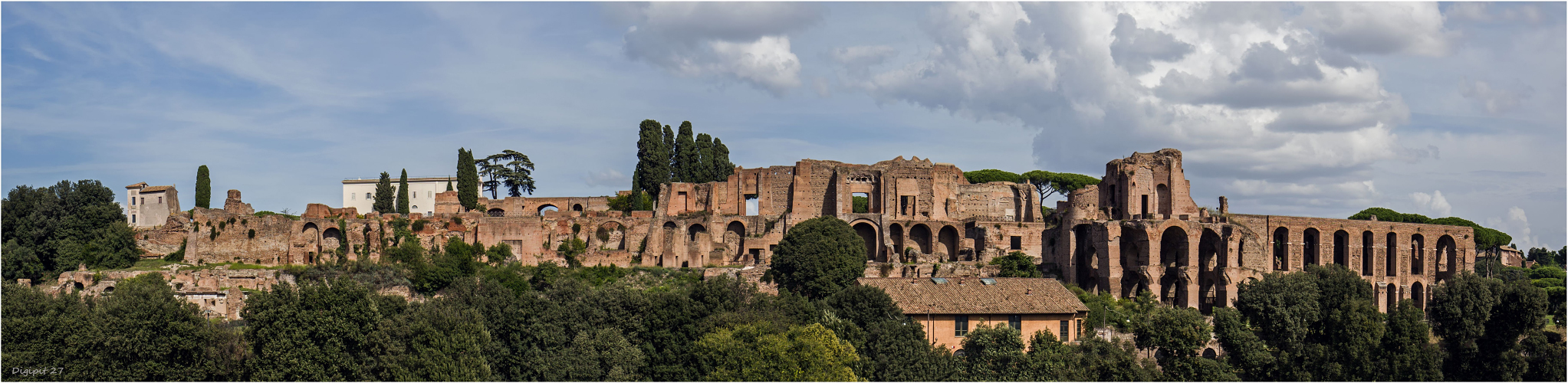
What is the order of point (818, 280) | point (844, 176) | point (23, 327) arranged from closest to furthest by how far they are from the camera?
point (23, 327), point (818, 280), point (844, 176)

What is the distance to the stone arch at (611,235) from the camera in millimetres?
56500

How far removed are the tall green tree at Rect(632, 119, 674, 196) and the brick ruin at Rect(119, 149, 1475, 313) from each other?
2219mm

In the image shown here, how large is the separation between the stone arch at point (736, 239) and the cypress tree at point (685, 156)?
18.2 feet

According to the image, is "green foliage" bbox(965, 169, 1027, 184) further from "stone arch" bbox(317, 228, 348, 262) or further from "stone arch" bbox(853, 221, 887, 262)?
"stone arch" bbox(317, 228, 348, 262)

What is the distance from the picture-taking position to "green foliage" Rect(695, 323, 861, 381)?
3628 centimetres

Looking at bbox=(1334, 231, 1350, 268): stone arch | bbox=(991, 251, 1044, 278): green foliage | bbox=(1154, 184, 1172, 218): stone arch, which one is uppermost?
bbox=(1154, 184, 1172, 218): stone arch

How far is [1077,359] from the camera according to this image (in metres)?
38.9

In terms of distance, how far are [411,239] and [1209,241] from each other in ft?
115

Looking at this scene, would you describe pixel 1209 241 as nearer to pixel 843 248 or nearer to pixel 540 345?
pixel 843 248

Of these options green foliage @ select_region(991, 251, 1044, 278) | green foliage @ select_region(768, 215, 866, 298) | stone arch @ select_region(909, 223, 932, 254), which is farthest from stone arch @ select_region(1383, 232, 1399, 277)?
green foliage @ select_region(768, 215, 866, 298)

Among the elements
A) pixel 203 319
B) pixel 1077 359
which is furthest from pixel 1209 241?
pixel 203 319

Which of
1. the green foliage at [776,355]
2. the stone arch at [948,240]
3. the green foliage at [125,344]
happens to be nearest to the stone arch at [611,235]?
the stone arch at [948,240]

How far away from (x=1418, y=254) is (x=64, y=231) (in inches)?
2418

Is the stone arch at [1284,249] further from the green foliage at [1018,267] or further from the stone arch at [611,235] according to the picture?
the stone arch at [611,235]
